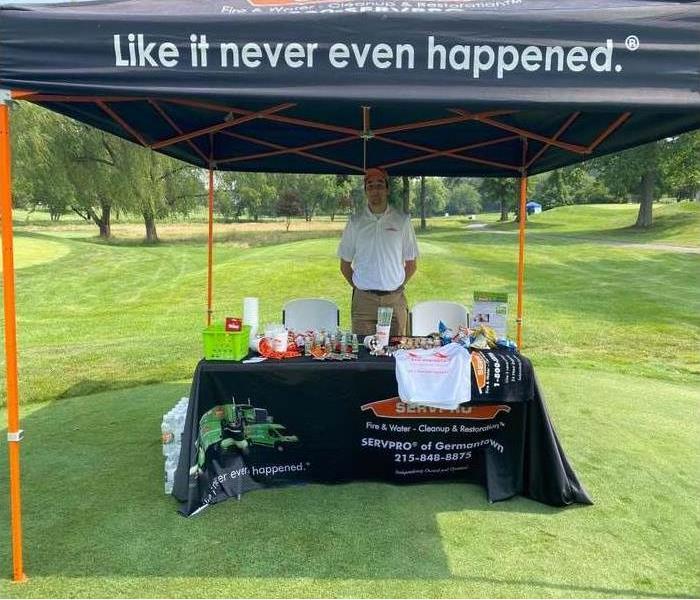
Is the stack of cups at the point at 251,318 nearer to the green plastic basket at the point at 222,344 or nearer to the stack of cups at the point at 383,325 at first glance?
the green plastic basket at the point at 222,344

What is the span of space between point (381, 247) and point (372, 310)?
0.48 meters

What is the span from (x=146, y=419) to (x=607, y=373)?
15.3 feet

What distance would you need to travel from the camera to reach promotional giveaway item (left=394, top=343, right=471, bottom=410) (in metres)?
2.90

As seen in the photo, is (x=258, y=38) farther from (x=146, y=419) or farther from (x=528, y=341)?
(x=528, y=341)

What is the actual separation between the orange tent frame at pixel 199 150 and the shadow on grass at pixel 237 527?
31 centimetres

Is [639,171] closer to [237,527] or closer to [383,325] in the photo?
[383,325]

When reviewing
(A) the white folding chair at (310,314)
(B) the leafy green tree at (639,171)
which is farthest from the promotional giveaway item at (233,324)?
(B) the leafy green tree at (639,171)

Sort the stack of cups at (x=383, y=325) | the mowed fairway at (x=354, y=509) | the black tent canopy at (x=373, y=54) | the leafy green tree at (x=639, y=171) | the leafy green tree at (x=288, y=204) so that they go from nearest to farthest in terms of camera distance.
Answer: the black tent canopy at (x=373, y=54)
the mowed fairway at (x=354, y=509)
the stack of cups at (x=383, y=325)
the leafy green tree at (x=639, y=171)
the leafy green tree at (x=288, y=204)

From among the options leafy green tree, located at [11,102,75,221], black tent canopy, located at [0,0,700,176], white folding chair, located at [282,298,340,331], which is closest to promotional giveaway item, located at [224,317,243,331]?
black tent canopy, located at [0,0,700,176]

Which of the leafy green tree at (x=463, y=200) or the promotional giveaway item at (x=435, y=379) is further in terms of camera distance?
the leafy green tree at (x=463, y=200)

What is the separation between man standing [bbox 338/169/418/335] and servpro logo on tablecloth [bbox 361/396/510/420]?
1083mm

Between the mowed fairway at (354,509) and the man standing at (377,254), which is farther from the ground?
the man standing at (377,254)

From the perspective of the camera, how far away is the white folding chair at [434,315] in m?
4.65

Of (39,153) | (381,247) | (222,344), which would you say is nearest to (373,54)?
(222,344)
